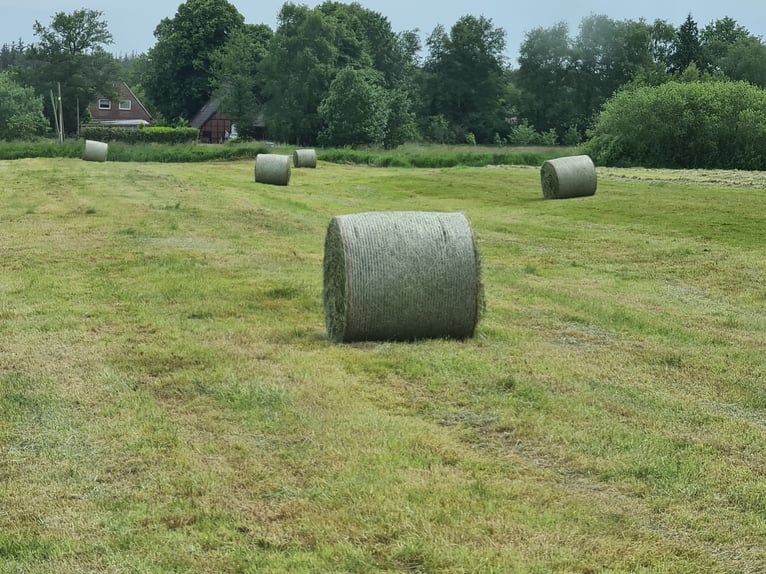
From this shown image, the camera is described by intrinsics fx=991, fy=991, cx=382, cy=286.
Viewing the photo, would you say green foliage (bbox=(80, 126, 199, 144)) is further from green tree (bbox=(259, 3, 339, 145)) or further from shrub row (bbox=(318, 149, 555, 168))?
shrub row (bbox=(318, 149, 555, 168))

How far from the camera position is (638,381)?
9047mm

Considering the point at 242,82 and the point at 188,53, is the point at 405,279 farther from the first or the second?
the point at 188,53

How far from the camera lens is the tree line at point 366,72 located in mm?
88125

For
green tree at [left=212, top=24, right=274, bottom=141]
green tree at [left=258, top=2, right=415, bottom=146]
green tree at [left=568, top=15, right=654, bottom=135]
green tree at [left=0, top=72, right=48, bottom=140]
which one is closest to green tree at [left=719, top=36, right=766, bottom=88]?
green tree at [left=568, top=15, right=654, bottom=135]

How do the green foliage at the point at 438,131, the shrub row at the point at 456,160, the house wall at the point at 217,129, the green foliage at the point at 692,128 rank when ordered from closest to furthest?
the green foliage at the point at 692,128 → the shrub row at the point at 456,160 → the green foliage at the point at 438,131 → the house wall at the point at 217,129

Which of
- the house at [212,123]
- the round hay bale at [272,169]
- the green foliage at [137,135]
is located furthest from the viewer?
the house at [212,123]

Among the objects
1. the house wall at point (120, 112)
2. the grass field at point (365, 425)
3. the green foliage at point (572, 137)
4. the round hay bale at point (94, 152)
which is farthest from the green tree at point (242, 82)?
the grass field at point (365, 425)

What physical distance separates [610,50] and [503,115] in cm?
1321

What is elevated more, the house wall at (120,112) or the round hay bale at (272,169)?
the house wall at (120,112)

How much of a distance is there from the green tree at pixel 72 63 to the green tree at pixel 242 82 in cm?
1073

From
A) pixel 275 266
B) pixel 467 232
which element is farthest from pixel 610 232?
pixel 467 232

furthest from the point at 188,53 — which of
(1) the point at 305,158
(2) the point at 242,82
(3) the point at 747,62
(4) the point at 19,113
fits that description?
(1) the point at 305,158

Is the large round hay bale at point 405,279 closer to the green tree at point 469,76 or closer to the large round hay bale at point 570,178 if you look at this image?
the large round hay bale at point 570,178

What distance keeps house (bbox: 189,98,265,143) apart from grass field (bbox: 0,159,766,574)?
9430cm
